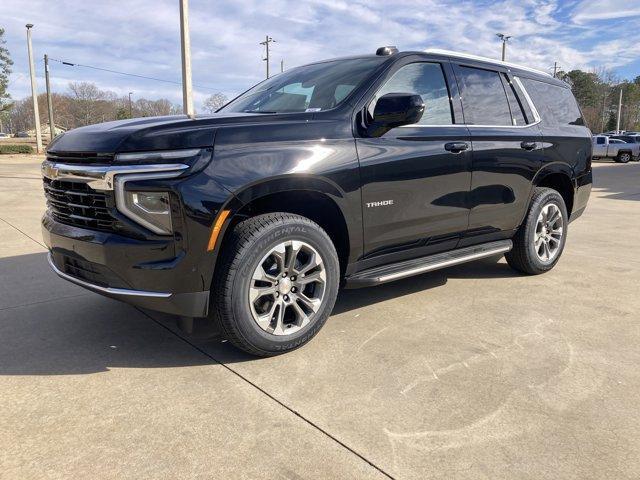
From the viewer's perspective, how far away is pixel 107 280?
114 inches

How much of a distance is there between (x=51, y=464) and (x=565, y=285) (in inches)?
167

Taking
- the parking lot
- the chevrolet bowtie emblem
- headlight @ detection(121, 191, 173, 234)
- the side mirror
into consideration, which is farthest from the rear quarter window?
the chevrolet bowtie emblem

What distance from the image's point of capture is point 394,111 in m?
3.28

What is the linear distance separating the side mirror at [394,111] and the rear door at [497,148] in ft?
3.30

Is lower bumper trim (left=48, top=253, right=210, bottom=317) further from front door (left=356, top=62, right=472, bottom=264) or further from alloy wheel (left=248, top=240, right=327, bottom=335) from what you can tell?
front door (left=356, top=62, right=472, bottom=264)

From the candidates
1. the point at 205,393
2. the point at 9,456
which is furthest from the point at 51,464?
the point at 205,393

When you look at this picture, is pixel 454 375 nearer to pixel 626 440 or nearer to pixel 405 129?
pixel 626 440

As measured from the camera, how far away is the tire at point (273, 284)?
2.90 m

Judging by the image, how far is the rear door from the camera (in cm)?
420

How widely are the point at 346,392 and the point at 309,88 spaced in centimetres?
230

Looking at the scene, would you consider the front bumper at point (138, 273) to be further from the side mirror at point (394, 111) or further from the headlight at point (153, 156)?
the side mirror at point (394, 111)

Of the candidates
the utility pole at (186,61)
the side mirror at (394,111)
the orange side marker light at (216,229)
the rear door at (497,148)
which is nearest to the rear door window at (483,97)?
the rear door at (497,148)

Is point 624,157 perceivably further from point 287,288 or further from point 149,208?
point 149,208

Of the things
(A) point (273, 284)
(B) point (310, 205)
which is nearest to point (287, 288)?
(A) point (273, 284)
